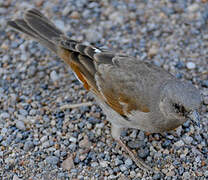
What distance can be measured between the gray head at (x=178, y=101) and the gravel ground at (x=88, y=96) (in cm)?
68

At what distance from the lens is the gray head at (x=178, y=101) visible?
4.35m

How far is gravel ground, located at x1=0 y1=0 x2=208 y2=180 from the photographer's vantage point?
5075 millimetres

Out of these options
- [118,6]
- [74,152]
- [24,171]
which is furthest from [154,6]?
[24,171]

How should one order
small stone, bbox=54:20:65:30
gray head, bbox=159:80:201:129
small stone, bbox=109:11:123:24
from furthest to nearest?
small stone, bbox=109:11:123:24 → small stone, bbox=54:20:65:30 → gray head, bbox=159:80:201:129

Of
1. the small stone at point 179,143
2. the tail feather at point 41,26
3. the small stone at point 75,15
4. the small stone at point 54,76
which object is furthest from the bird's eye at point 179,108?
the small stone at point 75,15

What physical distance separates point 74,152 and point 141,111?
47.2 inches

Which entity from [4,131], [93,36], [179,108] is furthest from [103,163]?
[93,36]

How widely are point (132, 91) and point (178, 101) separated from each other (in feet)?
2.13

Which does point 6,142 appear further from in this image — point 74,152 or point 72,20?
point 72,20

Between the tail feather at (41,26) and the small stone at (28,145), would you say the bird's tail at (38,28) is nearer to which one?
the tail feather at (41,26)

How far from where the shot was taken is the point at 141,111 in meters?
4.79

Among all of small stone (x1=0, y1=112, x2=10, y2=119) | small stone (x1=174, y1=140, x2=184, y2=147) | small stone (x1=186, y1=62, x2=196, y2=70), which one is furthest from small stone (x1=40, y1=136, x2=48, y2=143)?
small stone (x1=186, y1=62, x2=196, y2=70)

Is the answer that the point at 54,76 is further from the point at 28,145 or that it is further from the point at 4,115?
the point at 28,145

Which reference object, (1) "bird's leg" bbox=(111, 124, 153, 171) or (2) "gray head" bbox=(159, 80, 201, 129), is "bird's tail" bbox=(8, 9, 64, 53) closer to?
(1) "bird's leg" bbox=(111, 124, 153, 171)
